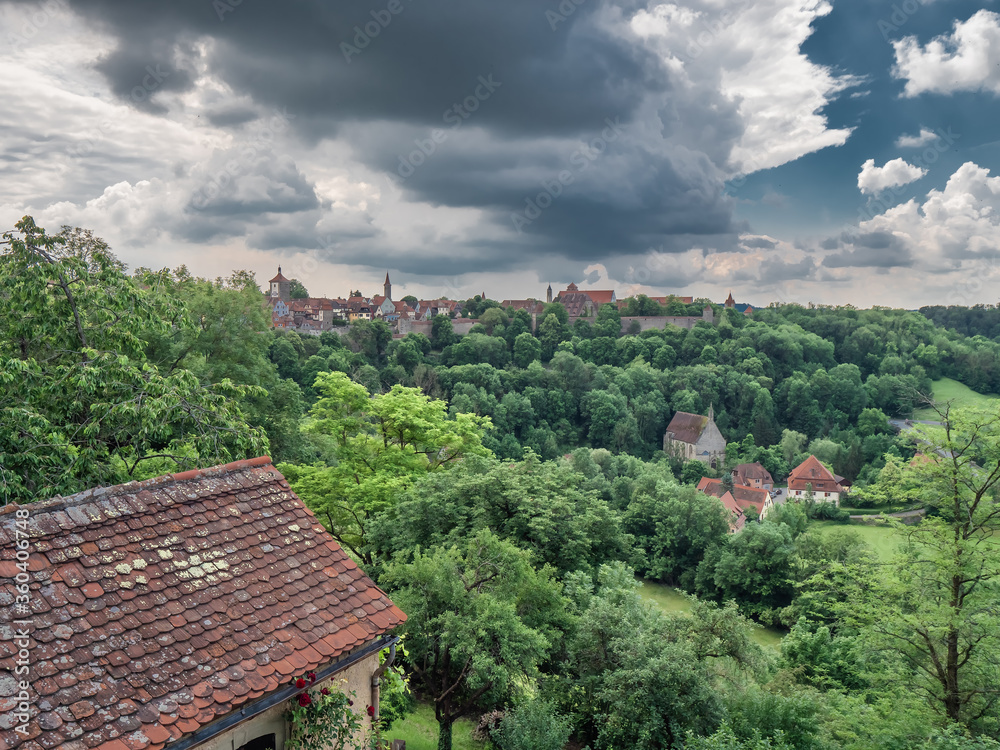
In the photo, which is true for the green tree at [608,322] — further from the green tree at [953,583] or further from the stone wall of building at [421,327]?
the green tree at [953,583]

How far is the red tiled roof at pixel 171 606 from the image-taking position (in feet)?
13.8

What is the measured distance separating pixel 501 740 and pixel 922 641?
937 centimetres

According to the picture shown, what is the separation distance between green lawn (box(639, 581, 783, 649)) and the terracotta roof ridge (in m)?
28.8

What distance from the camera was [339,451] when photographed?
19844 millimetres

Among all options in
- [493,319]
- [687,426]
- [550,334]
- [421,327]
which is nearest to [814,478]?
[687,426]

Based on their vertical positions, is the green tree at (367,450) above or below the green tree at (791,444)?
above

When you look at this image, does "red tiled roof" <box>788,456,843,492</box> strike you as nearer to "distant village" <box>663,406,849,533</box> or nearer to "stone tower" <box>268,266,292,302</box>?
"distant village" <box>663,406,849,533</box>

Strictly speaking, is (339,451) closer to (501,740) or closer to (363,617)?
(501,740)

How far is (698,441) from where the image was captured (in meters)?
70.6

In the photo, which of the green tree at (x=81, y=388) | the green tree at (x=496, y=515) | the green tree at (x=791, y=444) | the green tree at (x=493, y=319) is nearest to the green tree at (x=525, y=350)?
the green tree at (x=493, y=319)

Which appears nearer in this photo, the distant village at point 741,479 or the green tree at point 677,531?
the green tree at point 677,531

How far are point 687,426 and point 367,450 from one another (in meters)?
60.1

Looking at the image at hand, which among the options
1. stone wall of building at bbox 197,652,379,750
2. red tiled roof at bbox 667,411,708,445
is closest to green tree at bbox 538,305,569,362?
red tiled roof at bbox 667,411,708,445

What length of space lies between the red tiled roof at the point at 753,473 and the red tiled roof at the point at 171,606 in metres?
66.0
